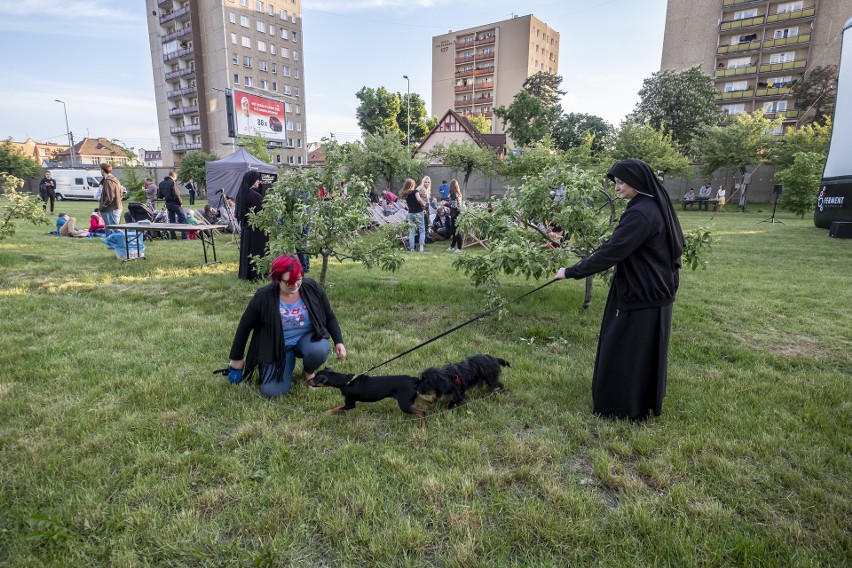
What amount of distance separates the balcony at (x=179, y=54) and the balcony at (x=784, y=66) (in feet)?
203

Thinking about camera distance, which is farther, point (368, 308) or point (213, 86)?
point (213, 86)

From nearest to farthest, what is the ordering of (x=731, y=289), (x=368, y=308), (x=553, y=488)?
(x=553, y=488), (x=368, y=308), (x=731, y=289)

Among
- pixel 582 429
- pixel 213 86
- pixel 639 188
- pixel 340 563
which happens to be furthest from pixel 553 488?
pixel 213 86

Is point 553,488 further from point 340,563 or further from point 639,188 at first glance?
point 639,188

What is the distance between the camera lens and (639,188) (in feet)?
9.70

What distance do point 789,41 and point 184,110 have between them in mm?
65372

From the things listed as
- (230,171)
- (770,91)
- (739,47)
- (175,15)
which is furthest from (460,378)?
(175,15)

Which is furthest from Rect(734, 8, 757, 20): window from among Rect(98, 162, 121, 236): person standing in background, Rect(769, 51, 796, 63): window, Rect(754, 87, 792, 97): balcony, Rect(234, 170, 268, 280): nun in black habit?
Rect(98, 162, 121, 236): person standing in background

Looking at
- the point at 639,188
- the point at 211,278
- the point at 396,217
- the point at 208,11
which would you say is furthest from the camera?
the point at 208,11

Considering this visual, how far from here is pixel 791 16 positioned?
44.1 meters

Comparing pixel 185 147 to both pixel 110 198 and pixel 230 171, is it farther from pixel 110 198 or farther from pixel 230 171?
pixel 110 198

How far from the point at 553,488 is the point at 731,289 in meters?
6.24

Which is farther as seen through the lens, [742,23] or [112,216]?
[742,23]

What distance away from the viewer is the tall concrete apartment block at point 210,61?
171ft
